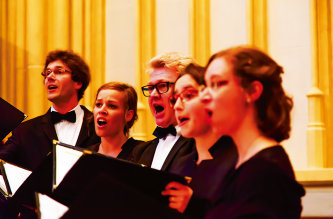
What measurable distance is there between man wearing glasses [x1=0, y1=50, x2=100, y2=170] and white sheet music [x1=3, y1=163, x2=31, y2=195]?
70 centimetres

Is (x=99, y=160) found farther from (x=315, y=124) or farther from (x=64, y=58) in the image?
(x=315, y=124)

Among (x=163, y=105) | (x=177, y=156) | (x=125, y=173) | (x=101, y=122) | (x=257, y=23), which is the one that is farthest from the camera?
(x=257, y=23)

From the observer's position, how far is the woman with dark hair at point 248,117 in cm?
119

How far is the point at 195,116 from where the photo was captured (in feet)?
5.41

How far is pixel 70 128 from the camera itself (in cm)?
309

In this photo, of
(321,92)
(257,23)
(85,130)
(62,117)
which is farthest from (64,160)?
(257,23)

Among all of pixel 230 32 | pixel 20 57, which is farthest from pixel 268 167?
pixel 20 57

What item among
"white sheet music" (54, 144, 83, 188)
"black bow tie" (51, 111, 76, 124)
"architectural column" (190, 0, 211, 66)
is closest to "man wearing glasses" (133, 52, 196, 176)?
"white sheet music" (54, 144, 83, 188)

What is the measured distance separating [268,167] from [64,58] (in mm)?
2313

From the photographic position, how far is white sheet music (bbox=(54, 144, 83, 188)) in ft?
5.03

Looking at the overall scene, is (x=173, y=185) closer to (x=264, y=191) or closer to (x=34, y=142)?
(x=264, y=191)

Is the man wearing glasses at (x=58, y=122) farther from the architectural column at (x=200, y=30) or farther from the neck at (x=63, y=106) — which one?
the architectural column at (x=200, y=30)

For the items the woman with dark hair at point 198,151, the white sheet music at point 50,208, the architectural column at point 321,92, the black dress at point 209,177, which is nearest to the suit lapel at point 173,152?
the woman with dark hair at point 198,151

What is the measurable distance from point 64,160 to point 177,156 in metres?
0.58
